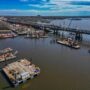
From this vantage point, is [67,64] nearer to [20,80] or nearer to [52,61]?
[52,61]

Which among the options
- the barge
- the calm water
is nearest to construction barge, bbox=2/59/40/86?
the calm water

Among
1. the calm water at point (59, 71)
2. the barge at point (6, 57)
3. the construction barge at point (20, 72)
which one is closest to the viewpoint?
the calm water at point (59, 71)

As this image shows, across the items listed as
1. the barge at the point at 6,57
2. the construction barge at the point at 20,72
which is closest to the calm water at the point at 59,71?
the construction barge at the point at 20,72

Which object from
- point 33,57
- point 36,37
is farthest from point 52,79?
point 36,37

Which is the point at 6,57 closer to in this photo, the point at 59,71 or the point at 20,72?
the point at 20,72

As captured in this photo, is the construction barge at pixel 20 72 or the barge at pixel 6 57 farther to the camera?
the barge at pixel 6 57

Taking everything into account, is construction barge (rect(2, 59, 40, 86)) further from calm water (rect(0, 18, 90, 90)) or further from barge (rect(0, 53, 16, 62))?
barge (rect(0, 53, 16, 62))

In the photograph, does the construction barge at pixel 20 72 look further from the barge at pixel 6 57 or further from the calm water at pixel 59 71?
the barge at pixel 6 57

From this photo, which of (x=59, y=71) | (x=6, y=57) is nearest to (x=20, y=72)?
(x=59, y=71)
